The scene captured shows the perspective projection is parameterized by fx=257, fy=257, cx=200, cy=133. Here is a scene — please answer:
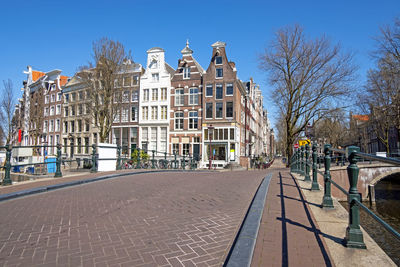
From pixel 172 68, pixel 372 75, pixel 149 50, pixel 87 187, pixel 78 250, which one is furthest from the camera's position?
pixel 172 68

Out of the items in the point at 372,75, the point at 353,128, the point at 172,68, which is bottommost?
the point at 353,128

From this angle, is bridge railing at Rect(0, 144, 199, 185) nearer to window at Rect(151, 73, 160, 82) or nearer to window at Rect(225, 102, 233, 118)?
window at Rect(225, 102, 233, 118)

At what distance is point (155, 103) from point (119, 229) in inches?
1245

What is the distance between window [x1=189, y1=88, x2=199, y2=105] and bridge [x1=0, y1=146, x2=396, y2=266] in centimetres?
2806

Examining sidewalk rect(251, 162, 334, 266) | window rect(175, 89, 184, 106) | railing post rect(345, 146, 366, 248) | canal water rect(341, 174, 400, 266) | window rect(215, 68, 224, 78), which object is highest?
window rect(215, 68, 224, 78)

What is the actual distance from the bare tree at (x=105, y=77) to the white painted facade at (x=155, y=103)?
9016 mm

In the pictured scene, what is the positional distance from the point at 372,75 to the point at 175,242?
28.4 metres

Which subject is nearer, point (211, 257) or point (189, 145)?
point (211, 257)

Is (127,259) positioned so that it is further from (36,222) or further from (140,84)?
(140,84)

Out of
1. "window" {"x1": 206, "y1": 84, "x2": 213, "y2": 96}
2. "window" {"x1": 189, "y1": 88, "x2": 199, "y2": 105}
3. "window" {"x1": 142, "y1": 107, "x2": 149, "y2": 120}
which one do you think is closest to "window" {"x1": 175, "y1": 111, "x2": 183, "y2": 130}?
"window" {"x1": 189, "y1": 88, "x2": 199, "y2": 105}

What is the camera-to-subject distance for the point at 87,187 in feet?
23.6

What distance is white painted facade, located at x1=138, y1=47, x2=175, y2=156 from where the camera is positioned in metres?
34.1

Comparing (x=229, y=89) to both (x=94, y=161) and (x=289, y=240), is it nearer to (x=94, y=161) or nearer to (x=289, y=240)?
(x=94, y=161)

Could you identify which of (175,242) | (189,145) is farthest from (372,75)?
(175,242)
